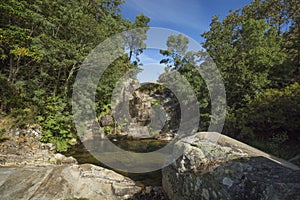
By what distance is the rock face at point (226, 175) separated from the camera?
5.84ft

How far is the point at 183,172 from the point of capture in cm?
297

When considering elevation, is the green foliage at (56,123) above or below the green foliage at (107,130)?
above

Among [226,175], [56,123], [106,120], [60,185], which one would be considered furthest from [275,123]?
[106,120]

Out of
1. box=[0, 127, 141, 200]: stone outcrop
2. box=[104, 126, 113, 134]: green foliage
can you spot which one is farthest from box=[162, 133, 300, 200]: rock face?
box=[104, 126, 113, 134]: green foliage

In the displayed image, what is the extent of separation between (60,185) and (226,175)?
3304mm

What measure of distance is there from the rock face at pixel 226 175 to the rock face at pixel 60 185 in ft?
4.52

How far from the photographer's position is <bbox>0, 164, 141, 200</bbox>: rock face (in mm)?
3208

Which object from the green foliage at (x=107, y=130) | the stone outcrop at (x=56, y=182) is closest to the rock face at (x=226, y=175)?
the stone outcrop at (x=56, y=182)

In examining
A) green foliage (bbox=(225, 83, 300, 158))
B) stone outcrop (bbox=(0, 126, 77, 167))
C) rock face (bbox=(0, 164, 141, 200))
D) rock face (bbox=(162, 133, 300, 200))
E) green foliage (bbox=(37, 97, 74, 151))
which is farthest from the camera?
green foliage (bbox=(37, 97, 74, 151))

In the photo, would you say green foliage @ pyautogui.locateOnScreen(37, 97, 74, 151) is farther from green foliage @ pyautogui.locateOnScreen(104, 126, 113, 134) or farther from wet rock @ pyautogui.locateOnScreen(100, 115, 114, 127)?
wet rock @ pyautogui.locateOnScreen(100, 115, 114, 127)

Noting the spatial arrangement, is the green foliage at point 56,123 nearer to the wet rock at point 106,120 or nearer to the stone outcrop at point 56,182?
the stone outcrop at point 56,182

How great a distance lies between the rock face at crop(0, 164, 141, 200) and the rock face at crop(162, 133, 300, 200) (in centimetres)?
138

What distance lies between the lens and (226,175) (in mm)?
2213

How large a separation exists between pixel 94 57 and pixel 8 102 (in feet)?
14.4
